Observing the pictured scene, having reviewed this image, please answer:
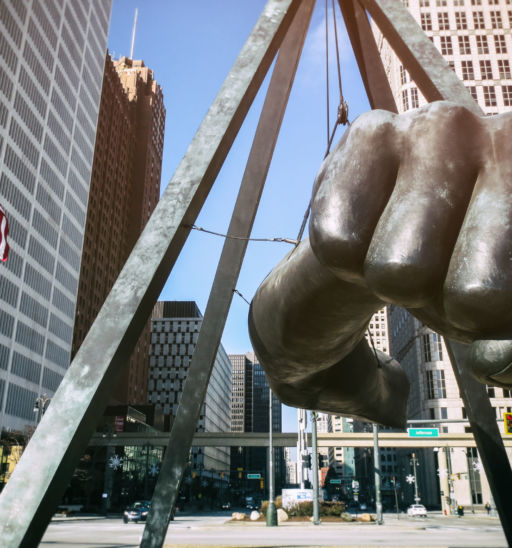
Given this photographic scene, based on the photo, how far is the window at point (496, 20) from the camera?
275ft

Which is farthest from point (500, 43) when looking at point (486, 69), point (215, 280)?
point (215, 280)

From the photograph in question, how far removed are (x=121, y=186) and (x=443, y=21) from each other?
228 feet

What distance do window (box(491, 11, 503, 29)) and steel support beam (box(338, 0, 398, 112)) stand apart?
3620 inches

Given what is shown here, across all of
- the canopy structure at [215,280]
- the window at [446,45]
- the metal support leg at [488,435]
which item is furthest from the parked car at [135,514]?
the window at [446,45]

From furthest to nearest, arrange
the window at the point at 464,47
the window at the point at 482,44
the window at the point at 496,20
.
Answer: the window at the point at 496,20
the window at the point at 464,47
the window at the point at 482,44

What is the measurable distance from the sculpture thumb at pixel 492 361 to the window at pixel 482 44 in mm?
93794

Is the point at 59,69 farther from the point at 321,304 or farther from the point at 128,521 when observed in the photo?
the point at 321,304

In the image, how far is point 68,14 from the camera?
257 feet

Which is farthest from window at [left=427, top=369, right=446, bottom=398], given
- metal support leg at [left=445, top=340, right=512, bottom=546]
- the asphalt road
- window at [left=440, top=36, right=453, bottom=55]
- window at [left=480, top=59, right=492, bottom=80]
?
metal support leg at [left=445, top=340, right=512, bottom=546]

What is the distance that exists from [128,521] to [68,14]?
67997 mm

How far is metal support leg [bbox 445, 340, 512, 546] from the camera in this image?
4766 mm

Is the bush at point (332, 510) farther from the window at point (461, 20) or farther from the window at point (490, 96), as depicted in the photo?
the window at point (461, 20)

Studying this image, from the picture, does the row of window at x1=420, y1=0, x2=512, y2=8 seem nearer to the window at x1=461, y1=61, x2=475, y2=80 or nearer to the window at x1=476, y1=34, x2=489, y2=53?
the window at x1=476, y1=34, x2=489, y2=53

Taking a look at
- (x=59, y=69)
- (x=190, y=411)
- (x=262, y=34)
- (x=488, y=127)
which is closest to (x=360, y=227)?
(x=488, y=127)
